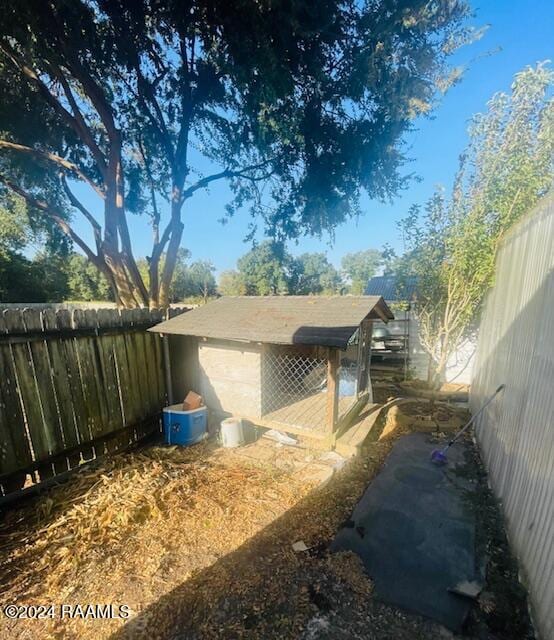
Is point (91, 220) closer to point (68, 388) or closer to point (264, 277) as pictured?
point (68, 388)

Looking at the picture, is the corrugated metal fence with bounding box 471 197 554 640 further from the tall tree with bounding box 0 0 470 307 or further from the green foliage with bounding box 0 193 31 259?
the green foliage with bounding box 0 193 31 259

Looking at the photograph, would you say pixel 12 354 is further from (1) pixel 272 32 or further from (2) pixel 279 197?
(2) pixel 279 197

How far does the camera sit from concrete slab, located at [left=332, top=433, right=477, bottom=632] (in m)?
2.43

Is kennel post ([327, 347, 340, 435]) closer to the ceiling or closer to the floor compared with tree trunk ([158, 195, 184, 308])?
closer to the floor

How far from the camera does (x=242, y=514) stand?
338 cm

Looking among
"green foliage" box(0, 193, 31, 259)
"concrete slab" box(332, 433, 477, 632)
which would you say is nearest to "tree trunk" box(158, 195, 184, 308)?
"green foliage" box(0, 193, 31, 259)

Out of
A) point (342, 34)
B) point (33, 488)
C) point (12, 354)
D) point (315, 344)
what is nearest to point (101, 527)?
point (33, 488)

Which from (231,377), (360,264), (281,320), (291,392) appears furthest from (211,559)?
(360,264)

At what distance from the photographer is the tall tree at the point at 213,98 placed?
5961mm

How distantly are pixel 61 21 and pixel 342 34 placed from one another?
19.9ft

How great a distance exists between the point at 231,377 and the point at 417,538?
11.8ft

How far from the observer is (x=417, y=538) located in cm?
307

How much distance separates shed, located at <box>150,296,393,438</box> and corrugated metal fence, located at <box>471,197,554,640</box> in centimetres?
200

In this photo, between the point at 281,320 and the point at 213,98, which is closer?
the point at 281,320
